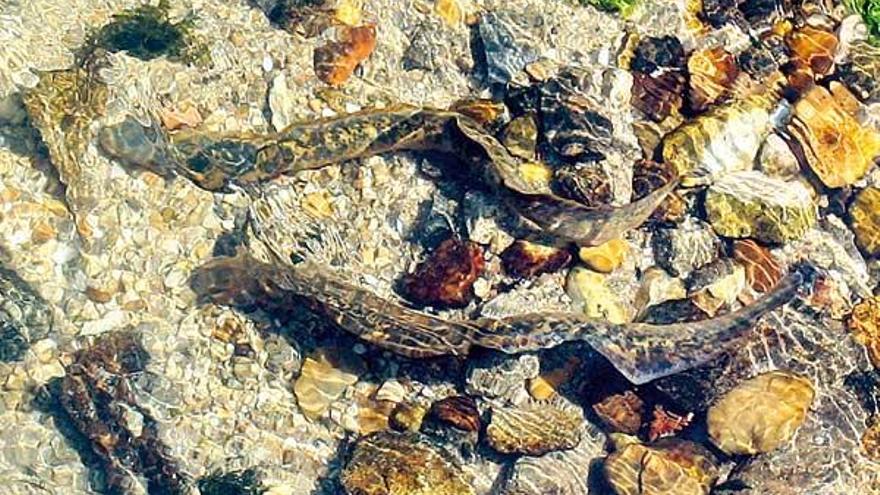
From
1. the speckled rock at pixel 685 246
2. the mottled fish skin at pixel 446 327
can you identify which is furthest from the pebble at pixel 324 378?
the speckled rock at pixel 685 246

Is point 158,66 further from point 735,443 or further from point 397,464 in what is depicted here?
point 735,443

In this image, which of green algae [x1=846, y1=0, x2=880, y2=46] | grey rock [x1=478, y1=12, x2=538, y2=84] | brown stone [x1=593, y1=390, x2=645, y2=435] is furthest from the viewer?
green algae [x1=846, y1=0, x2=880, y2=46]

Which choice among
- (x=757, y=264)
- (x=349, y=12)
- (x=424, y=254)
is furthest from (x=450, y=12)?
(x=757, y=264)

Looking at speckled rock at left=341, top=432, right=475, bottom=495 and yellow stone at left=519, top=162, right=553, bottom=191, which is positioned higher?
yellow stone at left=519, top=162, right=553, bottom=191

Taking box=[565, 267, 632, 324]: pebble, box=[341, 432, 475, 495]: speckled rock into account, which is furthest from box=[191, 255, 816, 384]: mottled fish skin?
box=[341, 432, 475, 495]: speckled rock

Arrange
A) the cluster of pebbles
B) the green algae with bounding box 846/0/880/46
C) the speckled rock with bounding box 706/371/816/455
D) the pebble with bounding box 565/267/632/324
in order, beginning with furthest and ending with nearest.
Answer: the green algae with bounding box 846/0/880/46
the pebble with bounding box 565/267/632/324
the speckled rock with bounding box 706/371/816/455
the cluster of pebbles

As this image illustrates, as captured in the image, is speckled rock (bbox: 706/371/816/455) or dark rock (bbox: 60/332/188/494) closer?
dark rock (bbox: 60/332/188/494)

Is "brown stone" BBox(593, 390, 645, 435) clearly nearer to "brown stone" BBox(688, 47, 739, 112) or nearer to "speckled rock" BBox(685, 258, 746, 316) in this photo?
"speckled rock" BBox(685, 258, 746, 316)

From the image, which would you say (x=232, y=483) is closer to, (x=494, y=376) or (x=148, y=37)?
(x=494, y=376)
